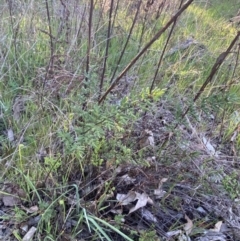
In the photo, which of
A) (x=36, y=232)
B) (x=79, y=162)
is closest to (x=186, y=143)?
(x=79, y=162)

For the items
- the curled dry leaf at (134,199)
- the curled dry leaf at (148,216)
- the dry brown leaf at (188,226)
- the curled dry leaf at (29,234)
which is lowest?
the curled dry leaf at (29,234)

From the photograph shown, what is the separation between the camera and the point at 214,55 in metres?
2.61

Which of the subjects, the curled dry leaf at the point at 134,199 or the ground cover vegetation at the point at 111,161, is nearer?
the ground cover vegetation at the point at 111,161

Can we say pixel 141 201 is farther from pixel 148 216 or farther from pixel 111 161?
pixel 111 161

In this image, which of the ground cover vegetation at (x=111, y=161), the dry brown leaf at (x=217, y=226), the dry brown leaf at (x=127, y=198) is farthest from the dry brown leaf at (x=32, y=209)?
the dry brown leaf at (x=217, y=226)

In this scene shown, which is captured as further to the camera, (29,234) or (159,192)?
(159,192)

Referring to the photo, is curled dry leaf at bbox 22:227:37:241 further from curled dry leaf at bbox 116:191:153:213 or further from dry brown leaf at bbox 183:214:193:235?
dry brown leaf at bbox 183:214:193:235

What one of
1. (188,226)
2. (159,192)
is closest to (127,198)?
(159,192)

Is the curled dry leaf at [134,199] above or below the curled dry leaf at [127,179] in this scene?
below

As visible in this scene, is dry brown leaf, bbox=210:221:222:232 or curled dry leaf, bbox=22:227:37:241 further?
dry brown leaf, bbox=210:221:222:232

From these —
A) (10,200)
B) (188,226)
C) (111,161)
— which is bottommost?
(10,200)

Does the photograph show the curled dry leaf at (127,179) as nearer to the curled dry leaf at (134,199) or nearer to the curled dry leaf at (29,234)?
the curled dry leaf at (134,199)

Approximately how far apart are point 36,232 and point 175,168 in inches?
23.1

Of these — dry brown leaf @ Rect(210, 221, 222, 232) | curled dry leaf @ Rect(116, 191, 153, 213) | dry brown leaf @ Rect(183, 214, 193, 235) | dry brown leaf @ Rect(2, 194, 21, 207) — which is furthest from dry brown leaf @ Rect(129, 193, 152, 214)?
dry brown leaf @ Rect(2, 194, 21, 207)
